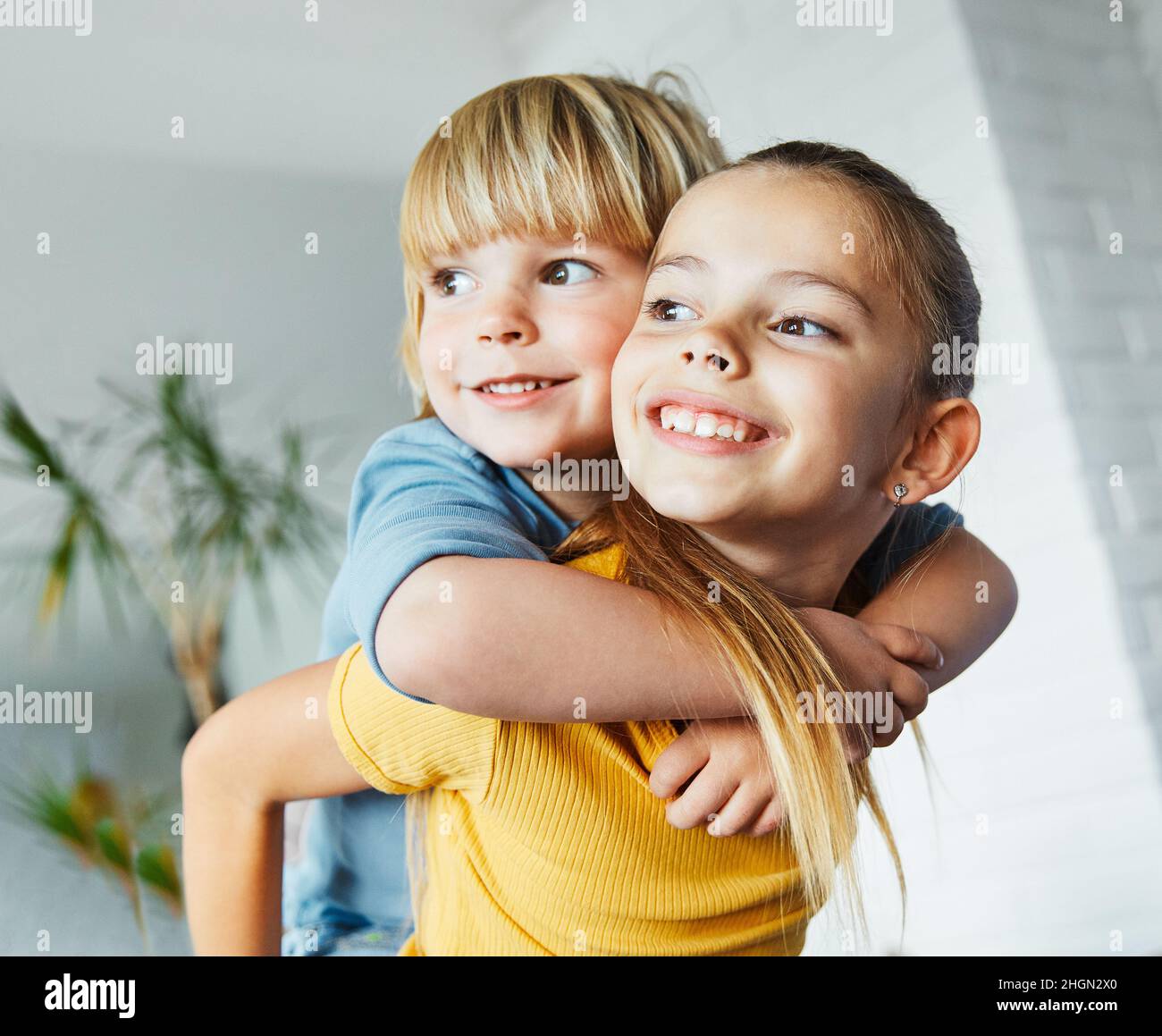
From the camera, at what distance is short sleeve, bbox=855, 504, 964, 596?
29.8 inches

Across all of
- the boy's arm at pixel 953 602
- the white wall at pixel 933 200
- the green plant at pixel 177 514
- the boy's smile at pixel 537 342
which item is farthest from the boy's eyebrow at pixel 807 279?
the green plant at pixel 177 514

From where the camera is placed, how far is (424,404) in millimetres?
792

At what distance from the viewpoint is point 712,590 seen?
1.82 feet

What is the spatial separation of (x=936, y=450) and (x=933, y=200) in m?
0.77

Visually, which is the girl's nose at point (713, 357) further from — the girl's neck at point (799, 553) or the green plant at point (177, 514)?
the green plant at point (177, 514)

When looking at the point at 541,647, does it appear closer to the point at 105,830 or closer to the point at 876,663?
the point at 876,663

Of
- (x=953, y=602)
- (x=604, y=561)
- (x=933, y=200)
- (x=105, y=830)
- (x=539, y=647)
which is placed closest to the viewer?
(x=539, y=647)

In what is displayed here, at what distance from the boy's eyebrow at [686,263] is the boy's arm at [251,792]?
29 cm

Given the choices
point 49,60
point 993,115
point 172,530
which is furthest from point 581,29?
point 172,530

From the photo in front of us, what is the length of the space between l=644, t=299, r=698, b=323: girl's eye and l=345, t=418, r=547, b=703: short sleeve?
0.44 feet

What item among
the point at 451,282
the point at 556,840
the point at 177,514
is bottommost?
the point at 556,840

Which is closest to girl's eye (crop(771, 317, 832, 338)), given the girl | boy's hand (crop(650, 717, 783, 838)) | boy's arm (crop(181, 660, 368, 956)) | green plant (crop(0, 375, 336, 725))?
the girl

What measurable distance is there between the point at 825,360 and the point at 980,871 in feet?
4.22

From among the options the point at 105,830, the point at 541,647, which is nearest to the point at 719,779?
the point at 541,647
